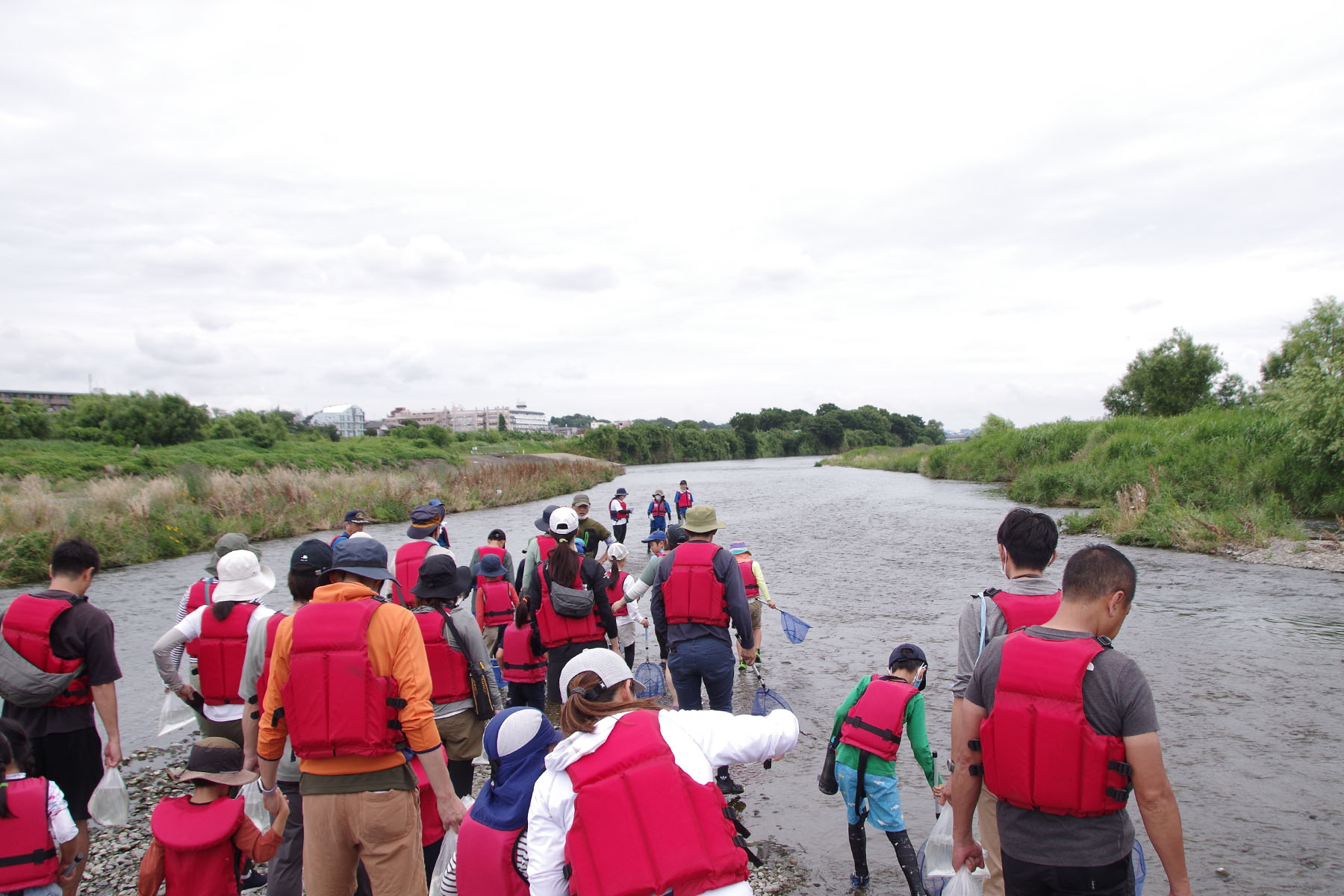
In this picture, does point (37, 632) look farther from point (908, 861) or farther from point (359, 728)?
point (908, 861)

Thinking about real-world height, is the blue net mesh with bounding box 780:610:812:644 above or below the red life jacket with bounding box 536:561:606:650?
below

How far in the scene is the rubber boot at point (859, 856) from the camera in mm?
4297

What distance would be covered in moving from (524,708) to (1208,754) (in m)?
6.36

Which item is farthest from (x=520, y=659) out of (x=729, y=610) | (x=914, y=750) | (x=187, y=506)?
(x=187, y=506)

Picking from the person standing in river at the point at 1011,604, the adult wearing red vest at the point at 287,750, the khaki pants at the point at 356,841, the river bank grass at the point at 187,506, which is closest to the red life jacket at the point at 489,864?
the khaki pants at the point at 356,841

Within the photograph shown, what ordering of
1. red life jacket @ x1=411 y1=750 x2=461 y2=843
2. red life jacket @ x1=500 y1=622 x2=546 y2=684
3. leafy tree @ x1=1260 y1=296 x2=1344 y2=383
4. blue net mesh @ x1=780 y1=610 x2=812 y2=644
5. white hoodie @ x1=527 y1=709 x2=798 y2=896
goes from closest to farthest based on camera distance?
white hoodie @ x1=527 y1=709 x2=798 y2=896 < red life jacket @ x1=411 y1=750 x2=461 y2=843 < red life jacket @ x1=500 y1=622 x2=546 y2=684 < blue net mesh @ x1=780 y1=610 x2=812 y2=644 < leafy tree @ x1=1260 y1=296 x2=1344 y2=383

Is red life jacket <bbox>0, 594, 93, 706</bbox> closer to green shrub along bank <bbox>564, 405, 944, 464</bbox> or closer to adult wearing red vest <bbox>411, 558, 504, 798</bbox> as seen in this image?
adult wearing red vest <bbox>411, 558, 504, 798</bbox>

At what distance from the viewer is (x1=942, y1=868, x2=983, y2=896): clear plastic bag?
9.70ft

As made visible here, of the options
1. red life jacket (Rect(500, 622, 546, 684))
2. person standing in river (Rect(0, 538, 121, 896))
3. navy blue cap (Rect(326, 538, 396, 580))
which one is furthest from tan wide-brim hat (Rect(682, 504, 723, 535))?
person standing in river (Rect(0, 538, 121, 896))

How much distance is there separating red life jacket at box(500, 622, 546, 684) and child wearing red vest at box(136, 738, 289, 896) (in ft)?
7.73

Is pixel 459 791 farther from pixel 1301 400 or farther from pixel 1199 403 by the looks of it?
pixel 1199 403

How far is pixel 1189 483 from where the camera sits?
2230 cm

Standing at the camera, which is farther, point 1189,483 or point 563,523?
point 1189,483

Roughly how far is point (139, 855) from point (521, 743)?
429 centimetres
